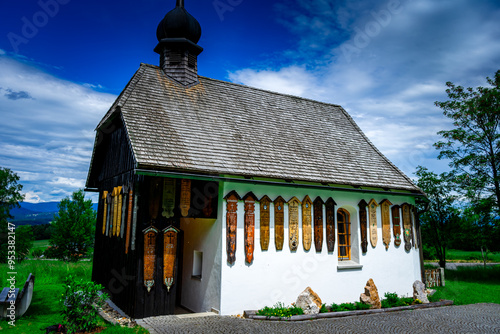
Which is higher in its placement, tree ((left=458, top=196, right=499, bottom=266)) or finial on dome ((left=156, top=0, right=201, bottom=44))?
finial on dome ((left=156, top=0, right=201, bottom=44))

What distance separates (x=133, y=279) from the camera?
8148 millimetres

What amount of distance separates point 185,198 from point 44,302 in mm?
5952

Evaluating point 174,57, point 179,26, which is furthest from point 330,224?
point 179,26

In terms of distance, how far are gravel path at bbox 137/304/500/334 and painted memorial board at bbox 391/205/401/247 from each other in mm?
2839

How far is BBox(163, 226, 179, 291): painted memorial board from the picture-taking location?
8383 mm

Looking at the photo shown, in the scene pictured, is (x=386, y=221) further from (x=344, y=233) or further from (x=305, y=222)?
(x=305, y=222)

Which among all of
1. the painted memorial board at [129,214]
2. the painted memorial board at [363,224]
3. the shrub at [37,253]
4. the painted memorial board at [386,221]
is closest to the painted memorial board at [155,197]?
the painted memorial board at [129,214]

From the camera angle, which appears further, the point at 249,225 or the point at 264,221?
the point at 264,221

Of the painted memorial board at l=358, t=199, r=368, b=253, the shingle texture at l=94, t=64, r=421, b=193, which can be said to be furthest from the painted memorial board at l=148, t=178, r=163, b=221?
the painted memorial board at l=358, t=199, r=368, b=253

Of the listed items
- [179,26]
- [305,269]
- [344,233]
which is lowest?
[305,269]

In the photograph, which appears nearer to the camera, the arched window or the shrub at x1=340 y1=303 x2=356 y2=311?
the shrub at x1=340 y1=303 x2=356 y2=311

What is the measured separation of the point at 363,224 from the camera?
37.5 ft

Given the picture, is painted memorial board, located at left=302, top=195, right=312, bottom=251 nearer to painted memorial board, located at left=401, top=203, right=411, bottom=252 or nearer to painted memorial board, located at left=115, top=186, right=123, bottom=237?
painted memorial board, located at left=401, top=203, right=411, bottom=252

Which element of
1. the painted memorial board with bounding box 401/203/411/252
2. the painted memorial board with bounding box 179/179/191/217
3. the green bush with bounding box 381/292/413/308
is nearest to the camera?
the painted memorial board with bounding box 179/179/191/217
